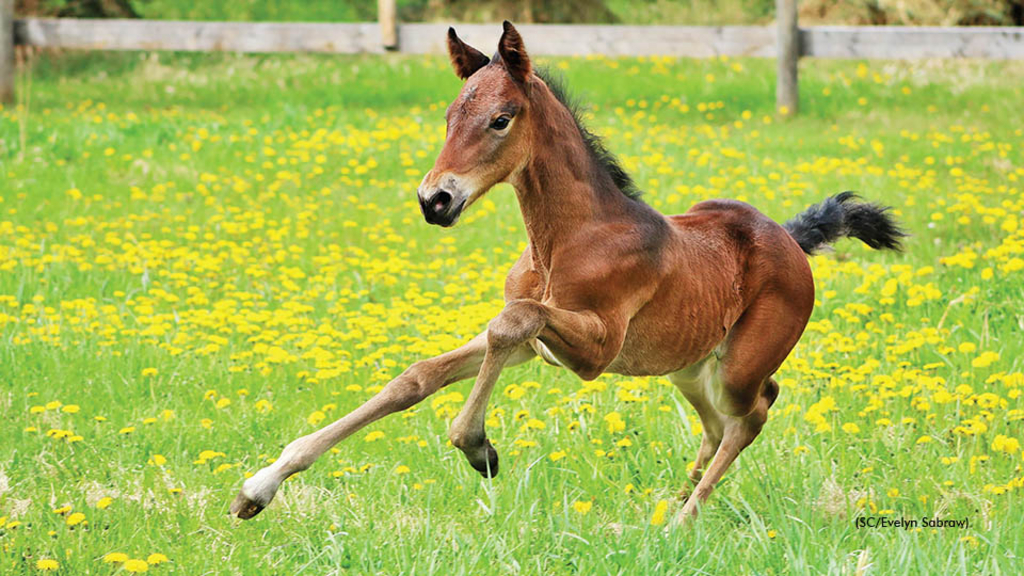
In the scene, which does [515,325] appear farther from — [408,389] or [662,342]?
[662,342]

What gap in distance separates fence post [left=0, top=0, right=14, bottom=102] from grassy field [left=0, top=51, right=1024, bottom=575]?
1881 mm

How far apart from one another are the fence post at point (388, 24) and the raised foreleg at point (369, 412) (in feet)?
28.8

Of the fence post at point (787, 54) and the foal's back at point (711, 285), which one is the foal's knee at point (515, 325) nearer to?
the foal's back at point (711, 285)

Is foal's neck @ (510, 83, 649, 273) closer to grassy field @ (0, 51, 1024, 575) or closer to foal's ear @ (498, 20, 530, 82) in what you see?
foal's ear @ (498, 20, 530, 82)

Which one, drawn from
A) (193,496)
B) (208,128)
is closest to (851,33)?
(208,128)

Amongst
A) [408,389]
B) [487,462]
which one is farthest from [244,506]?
[487,462]

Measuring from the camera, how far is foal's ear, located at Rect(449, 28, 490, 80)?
10.5ft

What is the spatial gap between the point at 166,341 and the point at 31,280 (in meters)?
1.47

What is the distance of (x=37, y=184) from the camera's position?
8711 mm

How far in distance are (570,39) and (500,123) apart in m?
8.87

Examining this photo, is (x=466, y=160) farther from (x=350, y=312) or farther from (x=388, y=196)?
(x=388, y=196)

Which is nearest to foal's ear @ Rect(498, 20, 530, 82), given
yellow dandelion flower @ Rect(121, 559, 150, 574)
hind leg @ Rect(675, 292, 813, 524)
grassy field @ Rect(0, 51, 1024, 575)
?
grassy field @ Rect(0, 51, 1024, 575)

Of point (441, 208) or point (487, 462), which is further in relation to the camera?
point (487, 462)

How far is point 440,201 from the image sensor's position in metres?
2.94
